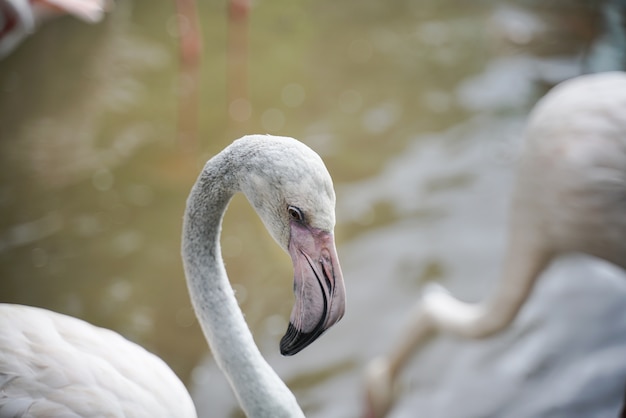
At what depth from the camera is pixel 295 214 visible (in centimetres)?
193

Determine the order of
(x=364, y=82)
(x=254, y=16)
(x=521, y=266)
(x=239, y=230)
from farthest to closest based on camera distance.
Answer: (x=254, y=16) → (x=364, y=82) → (x=239, y=230) → (x=521, y=266)

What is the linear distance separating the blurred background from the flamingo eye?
1.61 m

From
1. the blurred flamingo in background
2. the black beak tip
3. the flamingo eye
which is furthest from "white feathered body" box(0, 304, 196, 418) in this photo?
the blurred flamingo in background

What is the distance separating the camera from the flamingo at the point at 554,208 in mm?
2711

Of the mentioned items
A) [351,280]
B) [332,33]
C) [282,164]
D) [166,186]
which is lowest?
[351,280]

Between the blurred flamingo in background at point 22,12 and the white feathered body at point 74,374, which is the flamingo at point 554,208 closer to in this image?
the white feathered body at point 74,374

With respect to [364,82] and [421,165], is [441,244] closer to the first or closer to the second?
[421,165]

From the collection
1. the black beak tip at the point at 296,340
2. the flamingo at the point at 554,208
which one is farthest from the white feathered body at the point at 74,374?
the flamingo at the point at 554,208

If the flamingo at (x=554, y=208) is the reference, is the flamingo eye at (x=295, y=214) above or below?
above

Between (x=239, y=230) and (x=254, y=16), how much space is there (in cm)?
265

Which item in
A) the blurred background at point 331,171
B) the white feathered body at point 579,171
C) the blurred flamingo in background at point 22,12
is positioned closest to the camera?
the white feathered body at point 579,171

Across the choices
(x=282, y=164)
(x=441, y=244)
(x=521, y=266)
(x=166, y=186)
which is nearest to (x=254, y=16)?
(x=166, y=186)

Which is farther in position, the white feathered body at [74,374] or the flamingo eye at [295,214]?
the white feathered body at [74,374]

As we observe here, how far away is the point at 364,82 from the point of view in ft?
18.1
